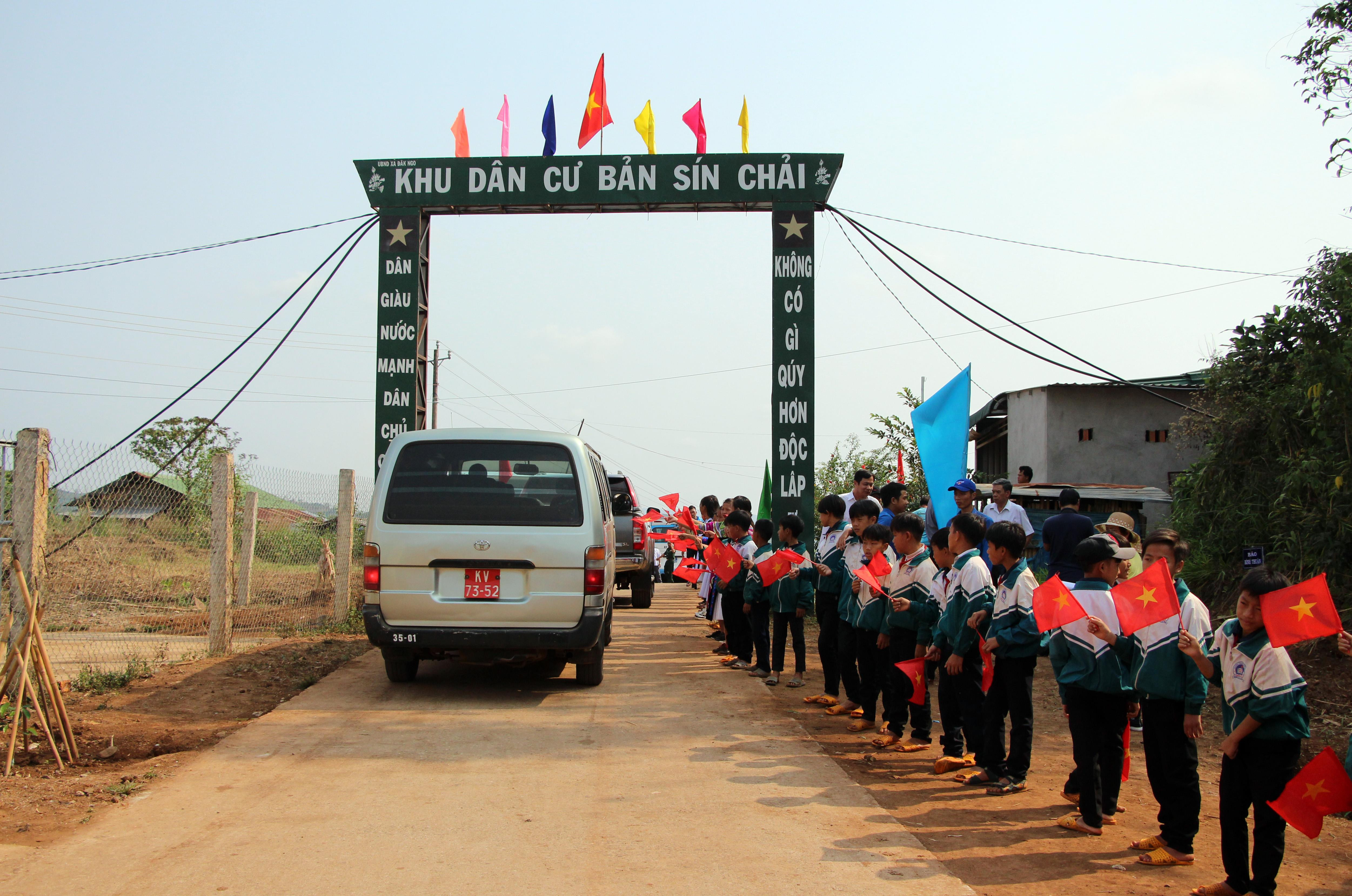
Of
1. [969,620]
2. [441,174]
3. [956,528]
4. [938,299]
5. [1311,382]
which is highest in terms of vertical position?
[441,174]

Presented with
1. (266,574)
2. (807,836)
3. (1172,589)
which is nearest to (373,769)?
(807,836)

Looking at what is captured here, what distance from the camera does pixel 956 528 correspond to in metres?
5.89

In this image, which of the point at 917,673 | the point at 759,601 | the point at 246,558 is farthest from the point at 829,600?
the point at 246,558

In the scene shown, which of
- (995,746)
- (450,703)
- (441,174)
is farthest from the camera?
(441,174)

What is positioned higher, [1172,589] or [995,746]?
[1172,589]

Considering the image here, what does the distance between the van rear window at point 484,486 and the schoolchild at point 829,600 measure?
2079 mm

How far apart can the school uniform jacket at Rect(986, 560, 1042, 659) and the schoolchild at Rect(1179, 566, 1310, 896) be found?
4.15 ft

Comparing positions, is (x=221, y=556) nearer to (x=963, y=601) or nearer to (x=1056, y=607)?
(x=963, y=601)

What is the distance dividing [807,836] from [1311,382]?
856 centimetres

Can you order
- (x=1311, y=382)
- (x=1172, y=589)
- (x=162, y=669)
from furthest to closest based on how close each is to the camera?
(x=1311, y=382)
(x=162, y=669)
(x=1172, y=589)

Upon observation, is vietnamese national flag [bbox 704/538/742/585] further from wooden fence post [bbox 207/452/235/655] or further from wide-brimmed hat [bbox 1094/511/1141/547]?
wooden fence post [bbox 207/452/235/655]

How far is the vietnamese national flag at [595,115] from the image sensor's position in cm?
1335

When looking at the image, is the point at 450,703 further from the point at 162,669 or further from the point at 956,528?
the point at 956,528

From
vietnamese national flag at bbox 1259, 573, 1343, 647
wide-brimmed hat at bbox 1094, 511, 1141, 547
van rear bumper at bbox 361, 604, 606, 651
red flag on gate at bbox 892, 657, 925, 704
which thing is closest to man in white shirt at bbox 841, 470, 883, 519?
wide-brimmed hat at bbox 1094, 511, 1141, 547
